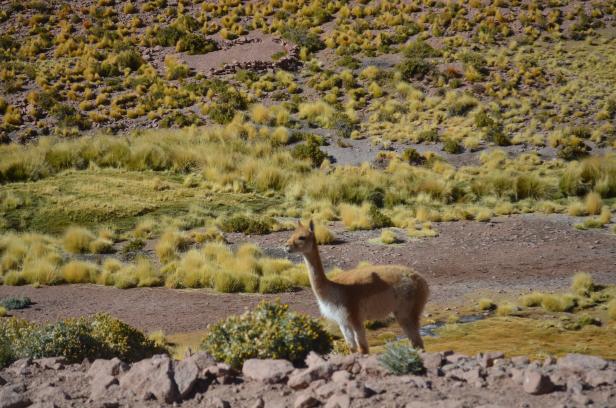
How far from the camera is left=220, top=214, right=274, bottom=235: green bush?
19922 millimetres

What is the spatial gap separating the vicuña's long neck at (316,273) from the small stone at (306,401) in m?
2.04

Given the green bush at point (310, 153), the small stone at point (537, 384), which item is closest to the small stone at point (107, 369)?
the small stone at point (537, 384)

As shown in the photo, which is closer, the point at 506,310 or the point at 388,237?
the point at 506,310

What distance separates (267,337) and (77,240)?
41.3 feet

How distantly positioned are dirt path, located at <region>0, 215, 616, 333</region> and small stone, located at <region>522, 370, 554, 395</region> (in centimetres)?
754

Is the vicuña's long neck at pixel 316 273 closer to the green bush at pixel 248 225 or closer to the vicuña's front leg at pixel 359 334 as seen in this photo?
the vicuña's front leg at pixel 359 334

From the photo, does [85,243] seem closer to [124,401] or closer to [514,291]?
[514,291]

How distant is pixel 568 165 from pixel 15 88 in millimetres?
31919

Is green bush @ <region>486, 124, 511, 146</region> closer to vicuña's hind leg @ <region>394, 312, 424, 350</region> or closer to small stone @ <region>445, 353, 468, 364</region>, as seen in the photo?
vicuña's hind leg @ <region>394, 312, 424, 350</region>

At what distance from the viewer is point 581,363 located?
592 centimetres

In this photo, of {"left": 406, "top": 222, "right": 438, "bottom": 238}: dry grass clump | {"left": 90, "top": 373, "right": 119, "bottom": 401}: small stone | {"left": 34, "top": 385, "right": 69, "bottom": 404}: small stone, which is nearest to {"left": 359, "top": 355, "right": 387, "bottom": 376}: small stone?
{"left": 90, "top": 373, "right": 119, "bottom": 401}: small stone

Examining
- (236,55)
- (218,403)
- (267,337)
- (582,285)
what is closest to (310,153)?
(236,55)

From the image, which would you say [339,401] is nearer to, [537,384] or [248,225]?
[537,384]

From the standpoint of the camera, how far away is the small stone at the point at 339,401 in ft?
18.4
